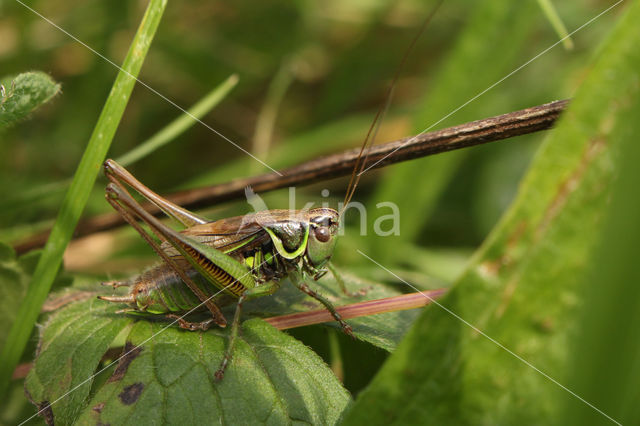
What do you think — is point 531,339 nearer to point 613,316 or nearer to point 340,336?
point 613,316

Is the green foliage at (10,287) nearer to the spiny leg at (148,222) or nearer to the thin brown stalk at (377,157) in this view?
the thin brown stalk at (377,157)

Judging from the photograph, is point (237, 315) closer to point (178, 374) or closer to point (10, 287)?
point (178, 374)

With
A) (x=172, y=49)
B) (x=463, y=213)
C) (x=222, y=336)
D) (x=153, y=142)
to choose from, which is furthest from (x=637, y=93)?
(x=172, y=49)

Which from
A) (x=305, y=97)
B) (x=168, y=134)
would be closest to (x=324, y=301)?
(x=168, y=134)

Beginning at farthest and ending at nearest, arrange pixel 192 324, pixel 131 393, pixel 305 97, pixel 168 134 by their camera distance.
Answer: pixel 305 97 < pixel 168 134 < pixel 192 324 < pixel 131 393

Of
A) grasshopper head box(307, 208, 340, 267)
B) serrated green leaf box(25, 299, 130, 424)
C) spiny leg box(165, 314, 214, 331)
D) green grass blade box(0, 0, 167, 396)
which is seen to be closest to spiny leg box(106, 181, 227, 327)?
spiny leg box(165, 314, 214, 331)

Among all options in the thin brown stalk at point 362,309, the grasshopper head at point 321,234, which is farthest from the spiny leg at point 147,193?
the thin brown stalk at point 362,309
